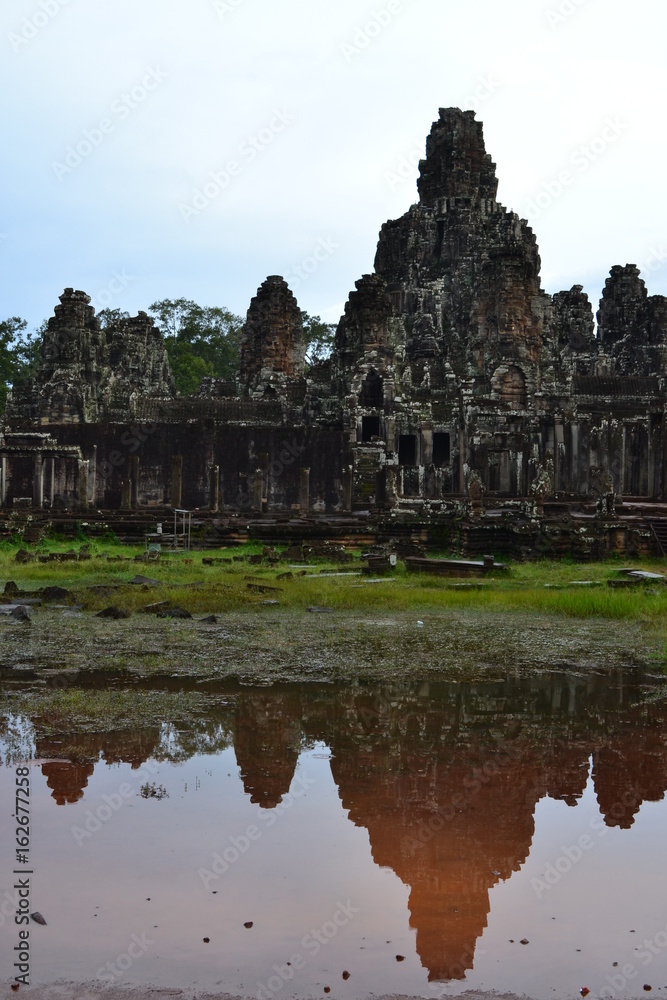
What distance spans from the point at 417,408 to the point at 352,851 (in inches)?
1356

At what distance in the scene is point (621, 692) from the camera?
9.89 m

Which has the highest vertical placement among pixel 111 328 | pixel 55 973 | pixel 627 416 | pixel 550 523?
pixel 111 328

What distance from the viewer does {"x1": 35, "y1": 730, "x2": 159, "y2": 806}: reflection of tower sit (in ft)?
22.7

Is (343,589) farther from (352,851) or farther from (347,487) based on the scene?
(347,487)

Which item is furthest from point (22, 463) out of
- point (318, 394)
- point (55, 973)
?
point (55, 973)

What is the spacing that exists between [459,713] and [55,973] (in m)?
5.05

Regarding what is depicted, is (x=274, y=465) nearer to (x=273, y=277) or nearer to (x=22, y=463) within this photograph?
(x=22, y=463)

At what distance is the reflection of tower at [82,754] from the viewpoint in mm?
6930

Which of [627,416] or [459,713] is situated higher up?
[627,416]

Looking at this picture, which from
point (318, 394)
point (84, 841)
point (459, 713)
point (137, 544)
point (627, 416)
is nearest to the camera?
point (84, 841)

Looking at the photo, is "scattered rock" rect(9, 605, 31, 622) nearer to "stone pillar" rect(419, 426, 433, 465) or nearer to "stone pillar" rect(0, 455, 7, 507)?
"stone pillar" rect(0, 455, 7, 507)

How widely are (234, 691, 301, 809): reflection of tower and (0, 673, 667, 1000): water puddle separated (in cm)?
2

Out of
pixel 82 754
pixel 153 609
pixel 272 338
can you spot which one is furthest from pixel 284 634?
pixel 272 338

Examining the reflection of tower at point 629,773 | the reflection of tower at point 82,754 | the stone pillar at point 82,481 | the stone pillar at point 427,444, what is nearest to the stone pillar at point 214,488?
the stone pillar at point 82,481
